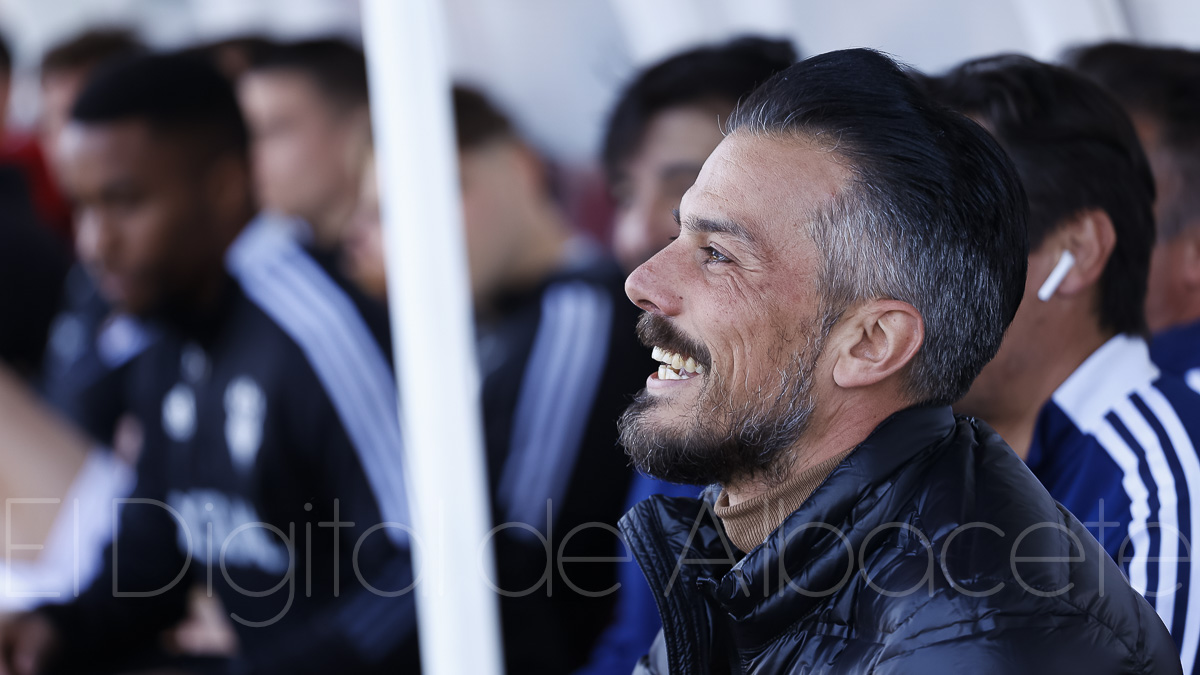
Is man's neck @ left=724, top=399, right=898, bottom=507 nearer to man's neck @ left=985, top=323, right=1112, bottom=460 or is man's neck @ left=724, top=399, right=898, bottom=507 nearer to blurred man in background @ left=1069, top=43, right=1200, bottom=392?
man's neck @ left=985, top=323, right=1112, bottom=460

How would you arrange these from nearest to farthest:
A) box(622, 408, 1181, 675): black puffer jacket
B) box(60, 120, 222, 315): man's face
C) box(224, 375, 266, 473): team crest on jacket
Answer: box(622, 408, 1181, 675): black puffer jacket < box(224, 375, 266, 473): team crest on jacket < box(60, 120, 222, 315): man's face

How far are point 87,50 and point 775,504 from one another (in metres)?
4.38

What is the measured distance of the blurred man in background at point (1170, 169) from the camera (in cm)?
164

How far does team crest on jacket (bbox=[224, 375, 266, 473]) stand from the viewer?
225cm

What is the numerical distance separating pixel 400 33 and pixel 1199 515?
51.5 inches

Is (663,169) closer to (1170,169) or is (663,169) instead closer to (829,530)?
(1170,169)

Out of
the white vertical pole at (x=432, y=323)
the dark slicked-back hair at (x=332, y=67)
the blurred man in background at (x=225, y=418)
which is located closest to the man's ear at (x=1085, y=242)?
the white vertical pole at (x=432, y=323)

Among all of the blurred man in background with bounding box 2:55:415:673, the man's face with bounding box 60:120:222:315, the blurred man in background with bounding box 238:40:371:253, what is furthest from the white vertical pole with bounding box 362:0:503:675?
the blurred man in background with bounding box 238:40:371:253

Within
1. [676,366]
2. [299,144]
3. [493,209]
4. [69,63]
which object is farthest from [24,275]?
[676,366]

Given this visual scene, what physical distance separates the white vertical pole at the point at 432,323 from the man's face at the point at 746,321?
0.79 meters

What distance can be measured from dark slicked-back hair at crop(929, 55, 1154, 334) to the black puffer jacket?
1.50 ft

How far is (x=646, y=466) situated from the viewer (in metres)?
0.99

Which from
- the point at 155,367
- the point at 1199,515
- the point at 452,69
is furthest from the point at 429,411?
the point at 452,69

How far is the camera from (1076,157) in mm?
1317
